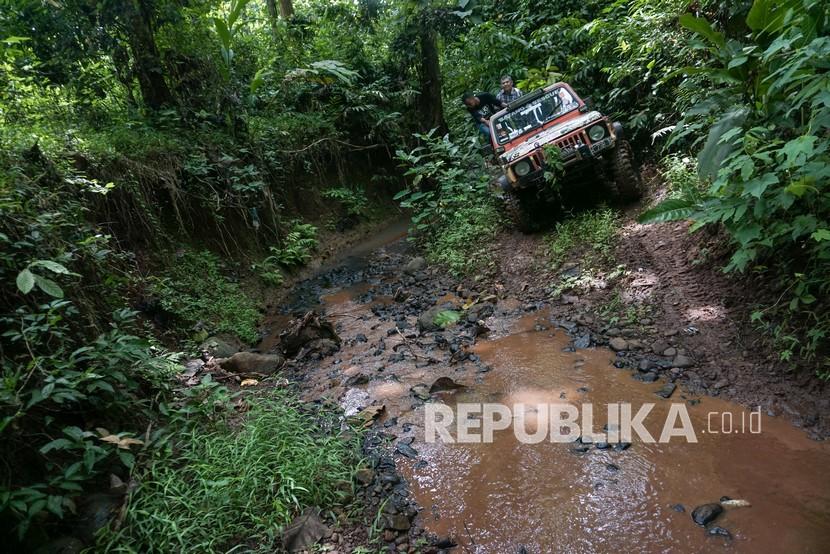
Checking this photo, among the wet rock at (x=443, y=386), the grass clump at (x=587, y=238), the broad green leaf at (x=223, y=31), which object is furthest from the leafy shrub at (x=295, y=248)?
the wet rock at (x=443, y=386)

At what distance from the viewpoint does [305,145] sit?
9.58 metres

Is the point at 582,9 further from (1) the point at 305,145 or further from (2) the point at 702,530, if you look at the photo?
(2) the point at 702,530

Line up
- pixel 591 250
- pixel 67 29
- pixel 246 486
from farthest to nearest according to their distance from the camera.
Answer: pixel 67 29 < pixel 591 250 < pixel 246 486

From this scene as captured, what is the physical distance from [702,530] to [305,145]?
927 cm

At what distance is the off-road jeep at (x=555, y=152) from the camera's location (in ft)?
17.7

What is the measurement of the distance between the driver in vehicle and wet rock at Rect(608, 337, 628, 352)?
4.68 m

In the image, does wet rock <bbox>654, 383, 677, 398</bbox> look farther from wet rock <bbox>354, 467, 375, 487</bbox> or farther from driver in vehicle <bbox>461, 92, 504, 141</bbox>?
driver in vehicle <bbox>461, 92, 504, 141</bbox>

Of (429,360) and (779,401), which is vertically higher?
(429,360)

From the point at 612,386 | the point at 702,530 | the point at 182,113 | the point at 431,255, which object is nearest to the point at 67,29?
the point at 182,113

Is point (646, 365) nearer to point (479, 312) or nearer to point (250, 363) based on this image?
point (479, 312)

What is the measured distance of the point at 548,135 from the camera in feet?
19.1

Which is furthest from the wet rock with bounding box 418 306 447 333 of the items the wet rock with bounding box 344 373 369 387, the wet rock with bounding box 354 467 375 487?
the wet rock with bounding box 354 467 375 487

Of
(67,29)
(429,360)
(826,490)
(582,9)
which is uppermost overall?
(67,29)

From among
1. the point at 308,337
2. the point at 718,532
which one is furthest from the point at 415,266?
the point at 718,532
